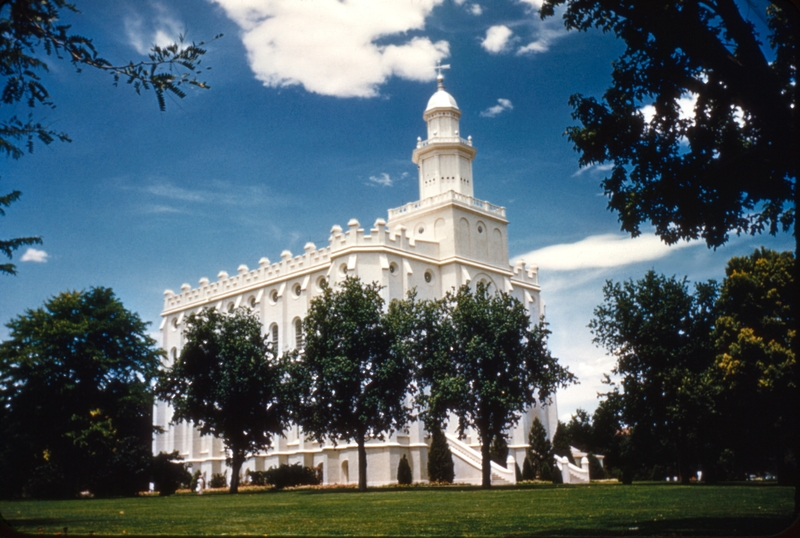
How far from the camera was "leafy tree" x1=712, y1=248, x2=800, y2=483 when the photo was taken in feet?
58.7

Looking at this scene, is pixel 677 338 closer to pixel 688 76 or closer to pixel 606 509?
pixel 606 509

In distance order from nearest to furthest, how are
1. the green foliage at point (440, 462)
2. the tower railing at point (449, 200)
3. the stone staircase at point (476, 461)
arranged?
the stone staircase at point (476, 461) < the green foliage at point (440, 462) < the tower railing at point (449, 200)

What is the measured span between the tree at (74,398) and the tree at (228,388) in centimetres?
165

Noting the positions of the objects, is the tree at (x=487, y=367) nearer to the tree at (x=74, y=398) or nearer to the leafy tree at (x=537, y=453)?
the leafy tree at (x=537, y=453)

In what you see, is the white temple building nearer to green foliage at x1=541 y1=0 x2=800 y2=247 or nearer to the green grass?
the green grass

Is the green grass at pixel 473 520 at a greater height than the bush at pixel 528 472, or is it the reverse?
the green grass at pixel 473 520

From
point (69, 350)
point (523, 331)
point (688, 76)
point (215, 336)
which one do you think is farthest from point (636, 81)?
point (215, 336)

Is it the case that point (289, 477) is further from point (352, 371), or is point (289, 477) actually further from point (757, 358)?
point (757, 358)

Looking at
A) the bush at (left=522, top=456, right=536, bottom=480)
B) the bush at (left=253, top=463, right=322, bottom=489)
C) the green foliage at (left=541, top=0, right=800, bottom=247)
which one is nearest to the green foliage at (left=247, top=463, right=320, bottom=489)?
the bush at (left=253, top=463, right=322, bottom=489)

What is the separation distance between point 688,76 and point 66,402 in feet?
69.4

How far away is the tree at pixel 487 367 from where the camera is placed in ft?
96.9

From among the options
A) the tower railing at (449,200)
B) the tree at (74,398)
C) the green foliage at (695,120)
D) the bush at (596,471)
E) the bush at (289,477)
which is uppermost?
the tower railing at (449,200)

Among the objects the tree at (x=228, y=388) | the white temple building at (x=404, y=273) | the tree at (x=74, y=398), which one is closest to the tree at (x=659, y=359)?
the white temple building at (x=404, y=273)

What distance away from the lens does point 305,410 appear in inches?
1225
